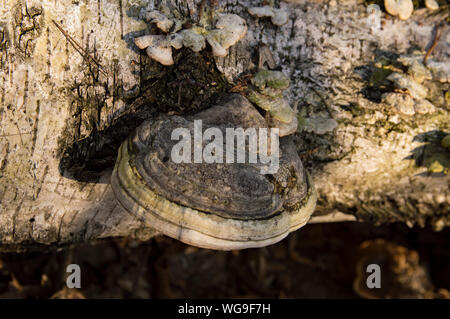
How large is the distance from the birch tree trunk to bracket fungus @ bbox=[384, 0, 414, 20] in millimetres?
51

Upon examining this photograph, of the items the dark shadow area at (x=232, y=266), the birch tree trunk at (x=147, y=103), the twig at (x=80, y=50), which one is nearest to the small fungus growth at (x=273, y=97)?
the birch tree trunk at (x=147, y=103)

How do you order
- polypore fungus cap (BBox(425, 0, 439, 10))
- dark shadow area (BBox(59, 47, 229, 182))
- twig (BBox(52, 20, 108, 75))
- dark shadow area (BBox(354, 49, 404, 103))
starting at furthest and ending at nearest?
1. polypore fungus cap (BBox(425, 0, 439, 10))
2. dark shadow area (BBox(354, 49, 404, 103))
3. dark shadow area (BBox(59, 47, 229, 182))
4. twig (BBox(52, 20, 108, 75))

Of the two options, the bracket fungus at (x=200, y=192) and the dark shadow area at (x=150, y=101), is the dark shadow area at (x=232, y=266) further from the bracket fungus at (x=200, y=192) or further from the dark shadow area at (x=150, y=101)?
the bracket fungus at (x=200, y=192)

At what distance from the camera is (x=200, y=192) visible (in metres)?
1.76

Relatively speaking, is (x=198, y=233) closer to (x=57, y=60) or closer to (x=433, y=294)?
(x=57, y=60)

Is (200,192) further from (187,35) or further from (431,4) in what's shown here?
(431,4)

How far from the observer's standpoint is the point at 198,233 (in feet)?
5.58

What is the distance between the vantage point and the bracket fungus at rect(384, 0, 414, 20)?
240 cm

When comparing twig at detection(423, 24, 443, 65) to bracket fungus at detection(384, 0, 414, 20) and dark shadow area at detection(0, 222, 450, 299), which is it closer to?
bracket fungus at detection(384, 0, 414, 20)

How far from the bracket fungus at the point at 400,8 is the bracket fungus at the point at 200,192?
133 cm

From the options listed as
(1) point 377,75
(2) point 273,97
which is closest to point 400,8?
(1) point 377,75

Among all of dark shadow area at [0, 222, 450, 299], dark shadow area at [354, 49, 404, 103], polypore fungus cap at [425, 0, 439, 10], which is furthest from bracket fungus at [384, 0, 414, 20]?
dark shadow area at [0, 222, 450, 299]

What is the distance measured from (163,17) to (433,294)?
4315 mm

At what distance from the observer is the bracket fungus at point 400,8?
2.40 metres
